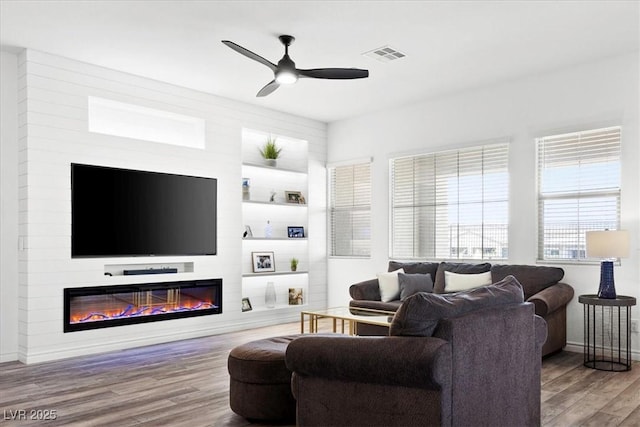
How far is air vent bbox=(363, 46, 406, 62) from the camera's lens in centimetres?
481

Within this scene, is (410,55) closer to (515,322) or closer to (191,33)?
(191,33)

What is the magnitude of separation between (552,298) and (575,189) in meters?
1.30

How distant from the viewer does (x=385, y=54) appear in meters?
4.93

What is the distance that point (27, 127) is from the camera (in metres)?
4.77

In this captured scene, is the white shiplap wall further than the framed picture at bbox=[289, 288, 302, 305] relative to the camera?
No

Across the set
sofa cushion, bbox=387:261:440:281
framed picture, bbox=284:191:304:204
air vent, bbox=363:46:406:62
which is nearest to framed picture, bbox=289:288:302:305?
framed picture, bbox=284:191:304:204

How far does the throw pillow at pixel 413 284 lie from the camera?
18.3ft

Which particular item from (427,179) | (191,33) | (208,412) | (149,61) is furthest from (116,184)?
(427,179)

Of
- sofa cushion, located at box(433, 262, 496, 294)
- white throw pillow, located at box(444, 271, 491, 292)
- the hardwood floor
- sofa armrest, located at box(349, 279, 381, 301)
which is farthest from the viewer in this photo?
sofa armrest, located at box(349, 279, 381, 301)

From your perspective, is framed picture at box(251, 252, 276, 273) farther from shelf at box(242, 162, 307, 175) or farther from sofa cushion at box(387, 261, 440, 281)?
sofa cushion at box(387, 261, 440, 281)

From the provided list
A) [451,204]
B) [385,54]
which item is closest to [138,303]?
[385,54]

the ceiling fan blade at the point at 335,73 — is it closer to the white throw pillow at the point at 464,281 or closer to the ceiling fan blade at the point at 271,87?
the ceiling fan blade at the point at 271,87

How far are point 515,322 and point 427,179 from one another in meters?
4.03

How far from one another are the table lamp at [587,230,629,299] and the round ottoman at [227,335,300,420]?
9.75ft
